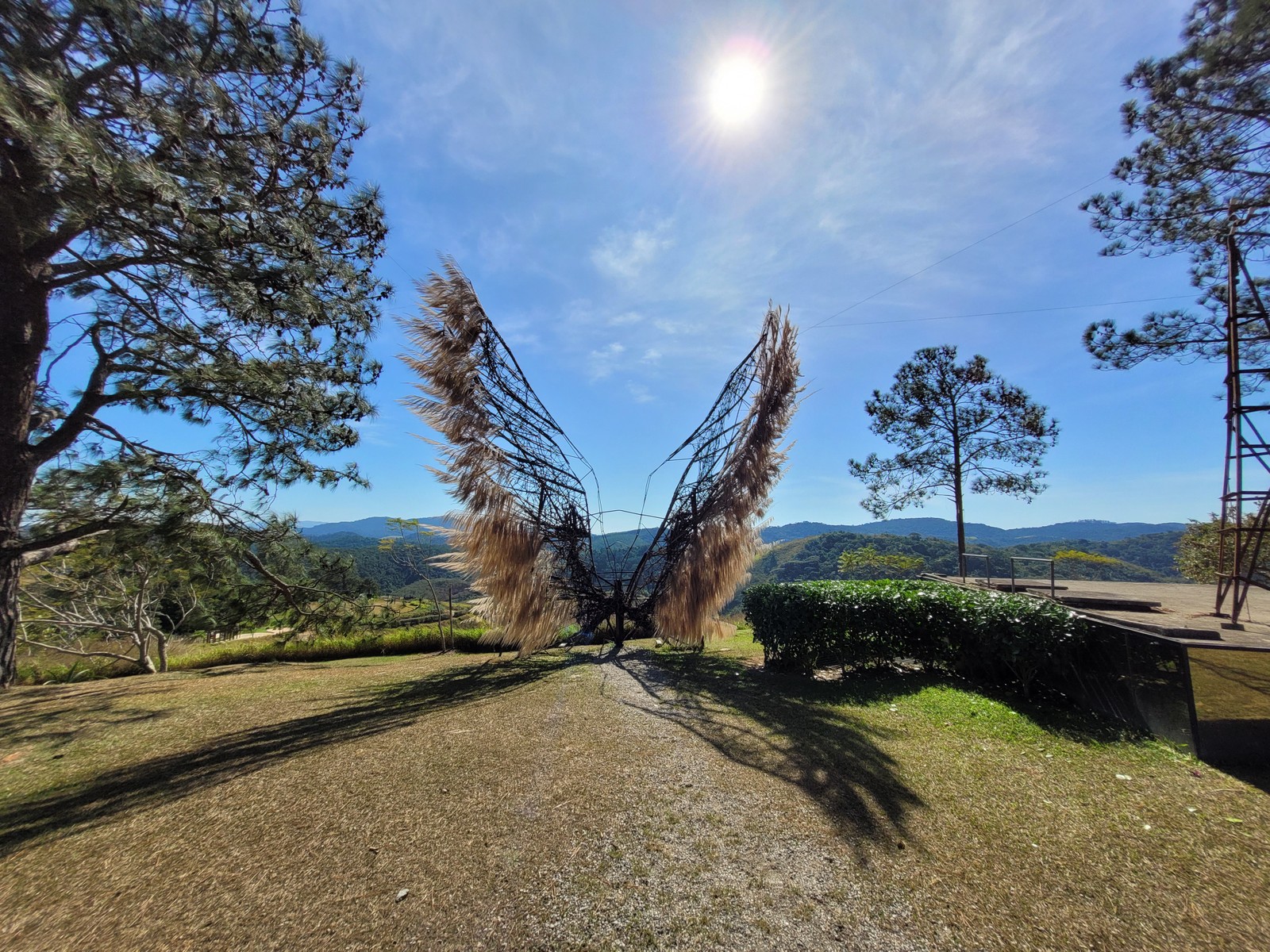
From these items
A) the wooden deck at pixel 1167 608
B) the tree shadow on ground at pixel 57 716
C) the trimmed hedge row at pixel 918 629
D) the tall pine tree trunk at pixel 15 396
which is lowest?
the tree shadow on ground at pixel 57 716

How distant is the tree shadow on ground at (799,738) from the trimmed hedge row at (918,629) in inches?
29.0

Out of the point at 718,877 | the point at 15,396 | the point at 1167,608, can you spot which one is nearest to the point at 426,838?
the point at 718,877

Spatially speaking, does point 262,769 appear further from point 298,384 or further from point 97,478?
point 298,384

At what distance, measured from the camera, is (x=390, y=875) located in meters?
2.66

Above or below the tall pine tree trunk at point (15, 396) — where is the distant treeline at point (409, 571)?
below

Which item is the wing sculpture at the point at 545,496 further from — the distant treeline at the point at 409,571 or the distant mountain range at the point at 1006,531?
the distant mountain range at the point at 1006,531

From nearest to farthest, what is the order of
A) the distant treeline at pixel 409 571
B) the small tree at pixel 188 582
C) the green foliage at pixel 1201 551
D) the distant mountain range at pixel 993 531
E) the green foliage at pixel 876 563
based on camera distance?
the small tree at pixel 188 582, the distant treeline at pixel 409 571, the green foliage at pixel 1201 551, the green foliage at pixel 876 563, the distant mountain range at pixel 993 531

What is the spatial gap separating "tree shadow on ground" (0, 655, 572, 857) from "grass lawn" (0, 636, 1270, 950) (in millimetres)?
28

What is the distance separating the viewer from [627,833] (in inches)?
121

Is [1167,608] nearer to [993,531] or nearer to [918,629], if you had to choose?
[918,629]

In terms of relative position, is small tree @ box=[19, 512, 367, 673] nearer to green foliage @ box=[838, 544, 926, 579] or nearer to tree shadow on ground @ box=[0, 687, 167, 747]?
tree shadow on ground @ box=[0, 687, 167, 747]

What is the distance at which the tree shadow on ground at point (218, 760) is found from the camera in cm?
333

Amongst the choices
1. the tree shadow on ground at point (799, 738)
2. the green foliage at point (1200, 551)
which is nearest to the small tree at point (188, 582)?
the tree shadow on ground at point (799, 738)

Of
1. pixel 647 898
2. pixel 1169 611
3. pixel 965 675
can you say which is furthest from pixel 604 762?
pixel 1169 611
